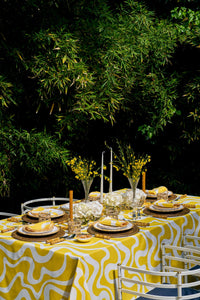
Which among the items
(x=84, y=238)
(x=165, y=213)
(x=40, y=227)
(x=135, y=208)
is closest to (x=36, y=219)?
(x=40, y=227)

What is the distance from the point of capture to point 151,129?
199 inches

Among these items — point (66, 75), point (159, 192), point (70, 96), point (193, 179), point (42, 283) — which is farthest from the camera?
point (193, 179)

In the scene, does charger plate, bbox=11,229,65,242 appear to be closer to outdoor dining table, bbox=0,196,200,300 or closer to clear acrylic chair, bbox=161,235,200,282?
outdoor dining table, bbox=0,196,200,300

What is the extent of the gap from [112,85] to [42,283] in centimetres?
304

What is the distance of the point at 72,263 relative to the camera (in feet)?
6.56

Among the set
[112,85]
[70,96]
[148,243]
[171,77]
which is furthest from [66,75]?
[148,243]

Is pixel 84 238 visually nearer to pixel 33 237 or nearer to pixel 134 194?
pixel 33 237

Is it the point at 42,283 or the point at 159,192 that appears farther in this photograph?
the point at 159,192

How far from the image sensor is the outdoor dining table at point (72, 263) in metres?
2.02

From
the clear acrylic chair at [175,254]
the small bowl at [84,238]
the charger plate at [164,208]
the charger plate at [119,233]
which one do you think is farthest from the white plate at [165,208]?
the small bowl at [84,238]

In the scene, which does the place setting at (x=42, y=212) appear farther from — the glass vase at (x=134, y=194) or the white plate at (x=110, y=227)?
the glass vase at (x=134, y=194)

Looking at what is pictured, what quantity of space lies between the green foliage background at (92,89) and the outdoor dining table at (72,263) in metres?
2.00

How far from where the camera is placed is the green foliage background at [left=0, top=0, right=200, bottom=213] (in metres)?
4.24

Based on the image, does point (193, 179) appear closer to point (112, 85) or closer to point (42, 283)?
point (112, 85)
